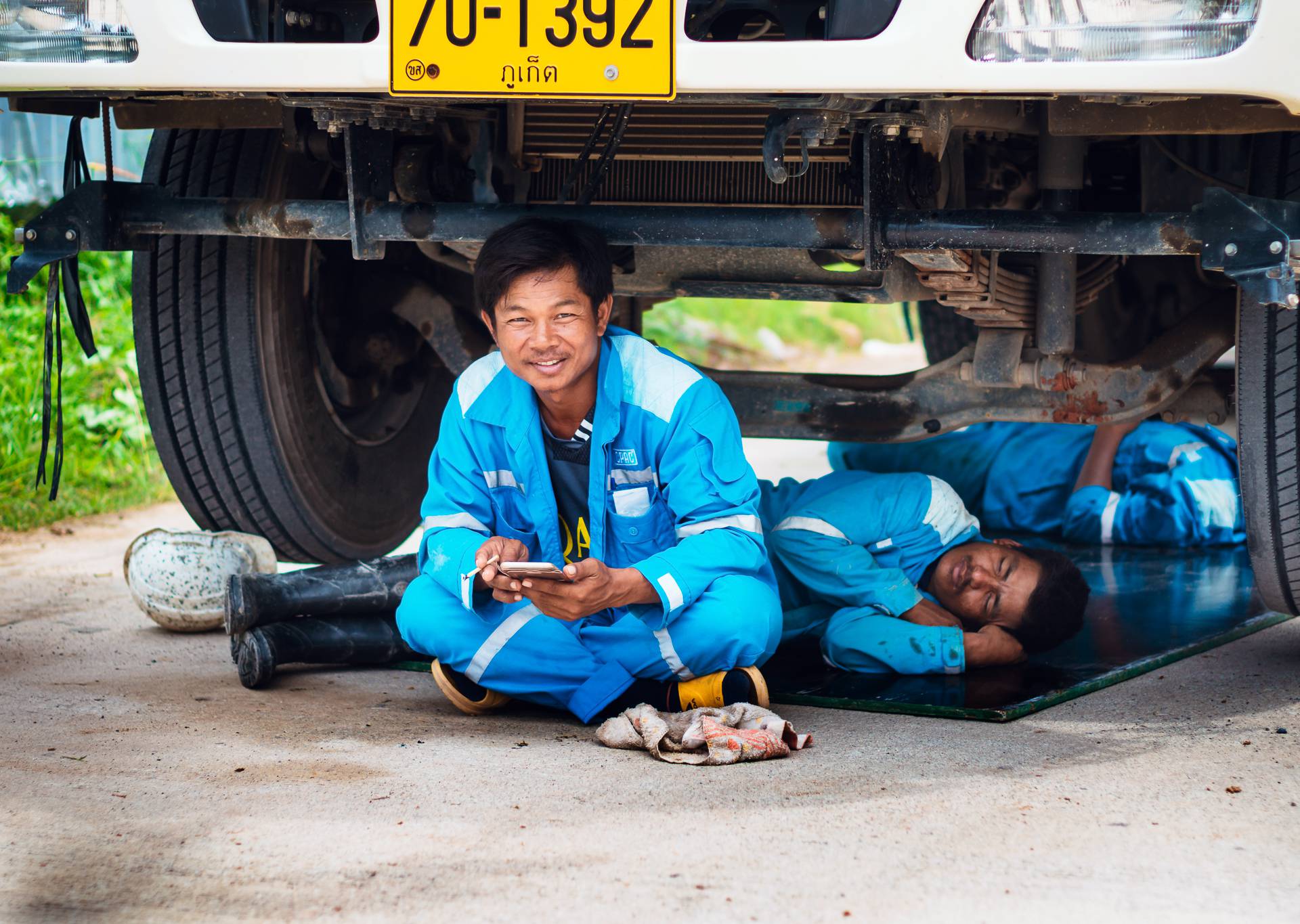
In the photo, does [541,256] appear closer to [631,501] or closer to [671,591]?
[631,501]

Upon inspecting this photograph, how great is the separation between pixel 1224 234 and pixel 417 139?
1556 mm

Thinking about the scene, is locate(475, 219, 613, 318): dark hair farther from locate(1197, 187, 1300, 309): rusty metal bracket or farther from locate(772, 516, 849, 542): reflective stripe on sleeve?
locate(1197, 187, 1300, 309): rusty metal bracket

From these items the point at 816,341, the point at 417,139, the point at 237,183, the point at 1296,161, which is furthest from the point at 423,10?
the point at 816,341

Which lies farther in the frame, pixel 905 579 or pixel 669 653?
pixel 905 579

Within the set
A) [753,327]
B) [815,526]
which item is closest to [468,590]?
[815,526]

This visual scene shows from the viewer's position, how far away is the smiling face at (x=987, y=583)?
3.25 meters

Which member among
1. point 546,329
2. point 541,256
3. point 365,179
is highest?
point 365,179

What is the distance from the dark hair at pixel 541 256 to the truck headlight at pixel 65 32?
0.68 metres

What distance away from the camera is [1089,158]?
11.0 ft

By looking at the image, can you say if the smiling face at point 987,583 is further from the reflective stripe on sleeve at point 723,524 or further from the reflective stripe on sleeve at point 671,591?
the reflective stripe on sleeve at point 671,591

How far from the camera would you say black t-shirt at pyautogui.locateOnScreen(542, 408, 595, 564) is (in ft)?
9.39

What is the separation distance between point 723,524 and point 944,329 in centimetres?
276

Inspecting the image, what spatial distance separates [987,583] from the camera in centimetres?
327

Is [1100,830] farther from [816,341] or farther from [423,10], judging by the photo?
[816,341]
